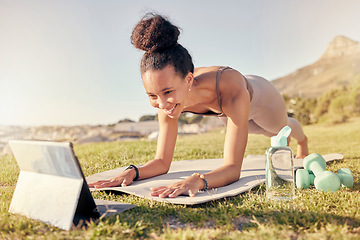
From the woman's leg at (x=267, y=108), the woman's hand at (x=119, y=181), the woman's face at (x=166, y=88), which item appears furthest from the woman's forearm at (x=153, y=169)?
the woman's leg at (x=267, y=108)

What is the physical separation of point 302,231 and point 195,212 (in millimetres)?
627

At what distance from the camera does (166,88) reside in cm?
227

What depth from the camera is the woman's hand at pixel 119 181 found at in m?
2.62

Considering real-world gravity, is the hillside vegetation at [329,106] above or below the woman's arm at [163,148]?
above

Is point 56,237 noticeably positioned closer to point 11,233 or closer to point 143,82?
point 11,233

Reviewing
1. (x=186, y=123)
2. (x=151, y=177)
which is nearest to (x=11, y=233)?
(x=151, y=177)

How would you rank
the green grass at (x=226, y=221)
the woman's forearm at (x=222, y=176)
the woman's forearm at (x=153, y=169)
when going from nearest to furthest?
the green grass at (x=226, y=221), the woman's forearm at (x=222, y=176), the woman's forearm at (x=153, y=169)

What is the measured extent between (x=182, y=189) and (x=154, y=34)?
1128 mm

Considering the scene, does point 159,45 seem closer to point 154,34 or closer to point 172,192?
point 154,34

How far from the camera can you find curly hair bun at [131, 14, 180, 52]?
232cm

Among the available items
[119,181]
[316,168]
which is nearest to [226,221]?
[119,181]

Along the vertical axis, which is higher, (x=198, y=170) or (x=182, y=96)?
(x=182, y=96)

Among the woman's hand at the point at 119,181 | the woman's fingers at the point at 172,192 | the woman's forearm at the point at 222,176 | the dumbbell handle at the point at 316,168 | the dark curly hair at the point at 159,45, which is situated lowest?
the woman's hand at the point at 119,181

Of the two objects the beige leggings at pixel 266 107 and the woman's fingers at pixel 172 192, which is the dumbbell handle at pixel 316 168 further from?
the woman's fingers at pixel 172 192
